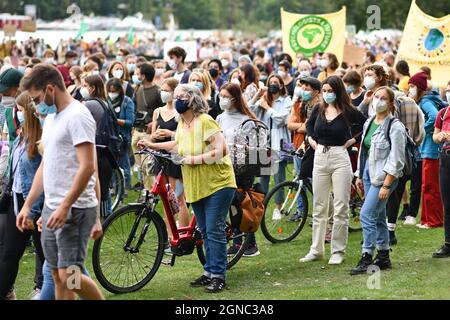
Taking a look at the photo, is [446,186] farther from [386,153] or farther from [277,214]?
[277,214]

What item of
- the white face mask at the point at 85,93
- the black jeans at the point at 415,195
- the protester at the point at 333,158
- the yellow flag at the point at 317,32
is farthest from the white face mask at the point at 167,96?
the yellow flag at the point at 317,32

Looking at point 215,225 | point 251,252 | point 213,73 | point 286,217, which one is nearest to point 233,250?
point 251,252

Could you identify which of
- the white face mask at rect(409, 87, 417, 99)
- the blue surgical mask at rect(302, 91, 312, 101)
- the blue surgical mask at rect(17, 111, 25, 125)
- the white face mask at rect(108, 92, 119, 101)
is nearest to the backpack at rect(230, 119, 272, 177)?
the blue surgical mask at rect(302, 91, 312, 101)

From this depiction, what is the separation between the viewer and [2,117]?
32.6ft

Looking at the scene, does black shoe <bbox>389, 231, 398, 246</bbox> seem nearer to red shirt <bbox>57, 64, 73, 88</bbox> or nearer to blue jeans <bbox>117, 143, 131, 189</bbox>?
blue jeans <bbox>117, 143, 131, 189</bbox>

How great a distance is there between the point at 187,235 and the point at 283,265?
→ 1418mm

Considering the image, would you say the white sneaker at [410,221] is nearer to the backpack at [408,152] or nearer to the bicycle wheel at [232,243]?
the backpack at [408,152]

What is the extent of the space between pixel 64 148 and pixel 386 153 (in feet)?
12.9

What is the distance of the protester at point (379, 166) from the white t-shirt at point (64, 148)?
11.8 ft

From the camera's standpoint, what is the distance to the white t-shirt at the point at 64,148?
6.79 meters

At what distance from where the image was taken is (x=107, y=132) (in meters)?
11.4

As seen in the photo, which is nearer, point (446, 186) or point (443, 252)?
point (443, 252)

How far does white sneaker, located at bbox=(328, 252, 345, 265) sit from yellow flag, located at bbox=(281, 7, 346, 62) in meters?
11.8
